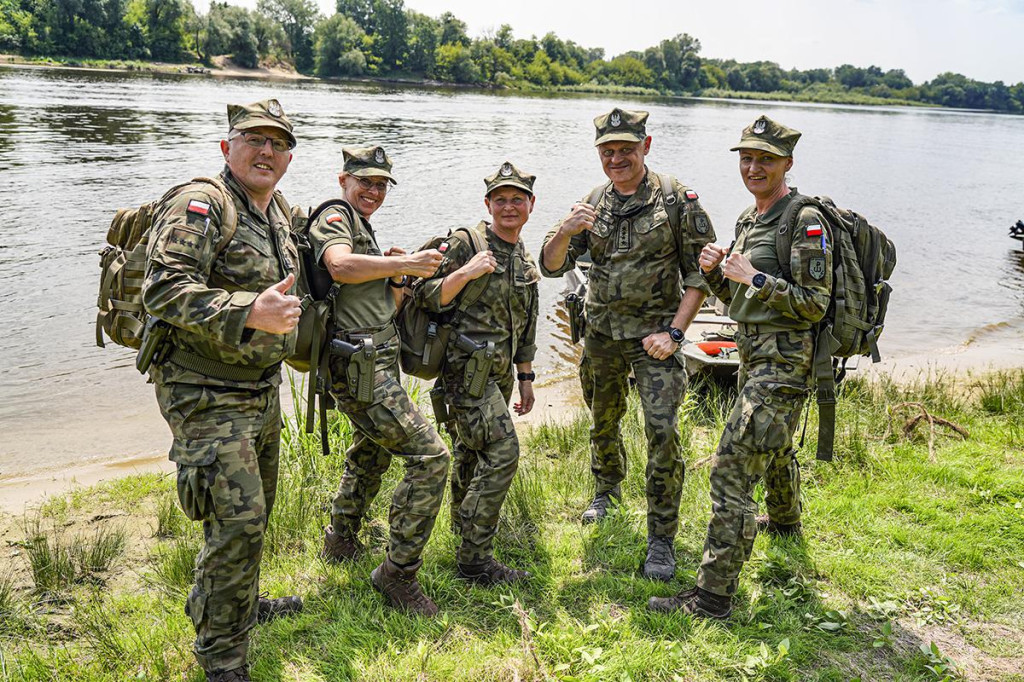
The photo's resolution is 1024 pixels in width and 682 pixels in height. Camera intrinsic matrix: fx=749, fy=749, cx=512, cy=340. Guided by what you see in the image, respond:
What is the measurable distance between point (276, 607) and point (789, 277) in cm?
326

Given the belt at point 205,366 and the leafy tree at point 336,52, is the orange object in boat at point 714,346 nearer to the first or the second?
the belt at point 205,366

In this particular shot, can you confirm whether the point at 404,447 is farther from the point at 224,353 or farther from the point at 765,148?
the point at 765,148

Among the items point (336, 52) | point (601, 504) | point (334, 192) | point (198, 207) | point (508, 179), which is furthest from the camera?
point (336, 52)

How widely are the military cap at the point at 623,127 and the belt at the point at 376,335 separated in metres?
1.75

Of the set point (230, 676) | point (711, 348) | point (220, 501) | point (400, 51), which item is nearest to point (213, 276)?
point (220, 501)

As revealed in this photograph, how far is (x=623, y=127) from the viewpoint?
4.69m

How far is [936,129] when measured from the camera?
228 feet

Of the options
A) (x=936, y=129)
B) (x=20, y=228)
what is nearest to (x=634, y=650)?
(x=20, y=228)

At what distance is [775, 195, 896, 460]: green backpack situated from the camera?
4059mm

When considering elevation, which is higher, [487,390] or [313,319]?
[313,319]

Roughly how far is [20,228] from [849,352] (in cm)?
1674

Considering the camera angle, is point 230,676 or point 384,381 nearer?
point 230,676

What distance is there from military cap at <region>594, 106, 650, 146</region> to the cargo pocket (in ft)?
9.48

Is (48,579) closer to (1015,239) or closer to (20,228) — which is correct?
(20,228)
